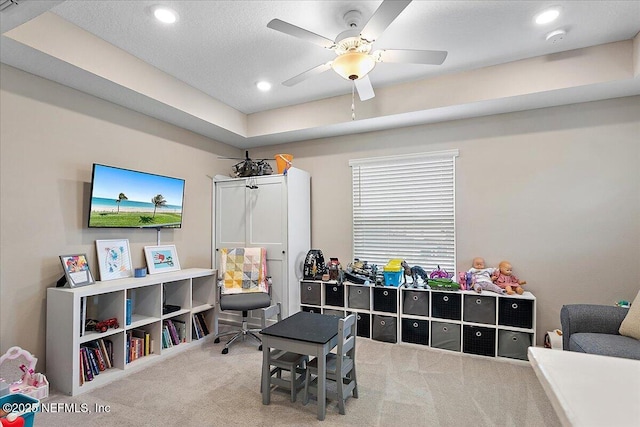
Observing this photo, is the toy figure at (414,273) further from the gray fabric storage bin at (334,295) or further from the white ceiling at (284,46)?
the white ceiling at (284,46)

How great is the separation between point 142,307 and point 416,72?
3612 millimetres

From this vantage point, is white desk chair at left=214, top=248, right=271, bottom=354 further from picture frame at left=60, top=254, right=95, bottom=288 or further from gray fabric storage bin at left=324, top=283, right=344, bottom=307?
picture frame at left=60, top=254, right=95, bottom=288

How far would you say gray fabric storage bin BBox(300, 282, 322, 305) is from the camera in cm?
400

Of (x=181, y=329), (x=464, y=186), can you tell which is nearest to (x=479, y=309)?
(x=464, y=186)

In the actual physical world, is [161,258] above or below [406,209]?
below

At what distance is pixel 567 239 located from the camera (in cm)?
329

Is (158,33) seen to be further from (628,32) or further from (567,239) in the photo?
(567,239)

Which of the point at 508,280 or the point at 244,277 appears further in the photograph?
the point at 244,277

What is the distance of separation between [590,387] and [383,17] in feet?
6.25

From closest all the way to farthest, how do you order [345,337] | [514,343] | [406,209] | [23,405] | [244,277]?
[23,405]
[345,337]
[514,343]
[244,277]
[406,209]

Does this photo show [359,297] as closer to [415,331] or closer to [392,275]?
[392,275]

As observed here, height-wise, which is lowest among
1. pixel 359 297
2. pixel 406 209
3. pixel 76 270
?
pixel 359 297

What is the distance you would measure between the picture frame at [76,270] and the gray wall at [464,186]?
155 millimetres

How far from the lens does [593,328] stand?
8.21 ft
